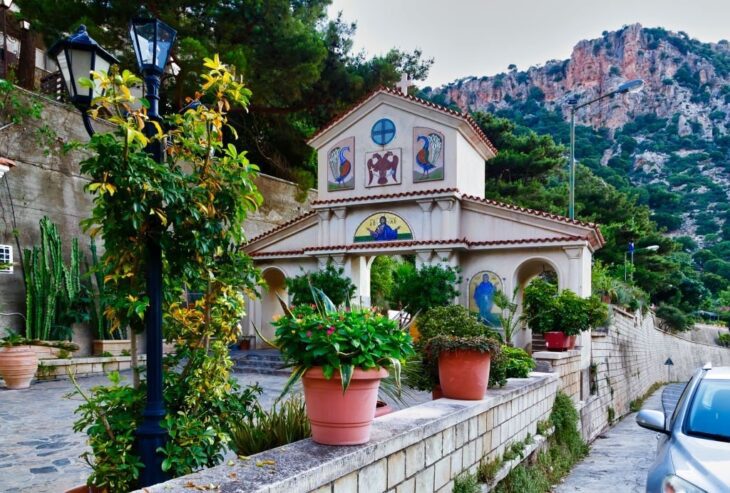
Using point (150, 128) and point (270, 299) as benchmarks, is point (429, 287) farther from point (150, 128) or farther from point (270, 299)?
point (150, 128)

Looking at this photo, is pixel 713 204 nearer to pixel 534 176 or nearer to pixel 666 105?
pixel 666 105

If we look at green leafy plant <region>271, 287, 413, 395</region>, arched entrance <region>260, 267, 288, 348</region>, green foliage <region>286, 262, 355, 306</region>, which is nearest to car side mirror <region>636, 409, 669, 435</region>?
green leafy plant <region>271, 287, 413, 395</region>

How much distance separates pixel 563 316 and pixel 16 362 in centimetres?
1093

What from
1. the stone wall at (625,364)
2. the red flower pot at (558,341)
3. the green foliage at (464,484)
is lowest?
the stone wall at (625,364)

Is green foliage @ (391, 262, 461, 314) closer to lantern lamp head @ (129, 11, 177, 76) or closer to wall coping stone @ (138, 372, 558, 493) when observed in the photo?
wall coping stone @ (138, 372, 558, 493)

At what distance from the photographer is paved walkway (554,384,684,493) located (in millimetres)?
8180

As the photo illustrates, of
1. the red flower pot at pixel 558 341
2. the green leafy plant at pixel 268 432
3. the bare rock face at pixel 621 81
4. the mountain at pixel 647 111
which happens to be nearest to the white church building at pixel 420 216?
the red flower pot at pixel 558 341

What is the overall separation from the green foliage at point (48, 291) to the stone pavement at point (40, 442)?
2407 millimetres

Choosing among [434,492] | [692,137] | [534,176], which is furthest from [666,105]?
[434,492]

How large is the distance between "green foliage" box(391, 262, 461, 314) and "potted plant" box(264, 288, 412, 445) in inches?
451

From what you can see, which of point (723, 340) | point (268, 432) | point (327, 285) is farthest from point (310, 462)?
point (723, 340)

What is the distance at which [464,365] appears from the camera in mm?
5395

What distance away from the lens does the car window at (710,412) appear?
4.30 meters

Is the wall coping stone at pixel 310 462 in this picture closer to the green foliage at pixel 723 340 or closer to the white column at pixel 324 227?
the white column at pixel 324 227
